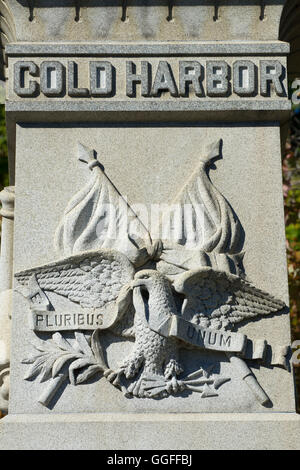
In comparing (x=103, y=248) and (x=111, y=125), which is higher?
(x=111, y=125)

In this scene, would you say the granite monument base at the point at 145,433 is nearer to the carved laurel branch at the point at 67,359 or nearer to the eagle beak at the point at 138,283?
the carved laurel branch at the point at 67,359

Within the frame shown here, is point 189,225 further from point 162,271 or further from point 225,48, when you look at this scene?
point 225,48

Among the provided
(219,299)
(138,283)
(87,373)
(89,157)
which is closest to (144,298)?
(138,283)

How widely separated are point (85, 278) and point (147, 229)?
611mm

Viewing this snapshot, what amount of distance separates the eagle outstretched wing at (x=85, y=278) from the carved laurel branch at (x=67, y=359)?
0.91ft

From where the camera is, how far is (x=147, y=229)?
23.2 feet

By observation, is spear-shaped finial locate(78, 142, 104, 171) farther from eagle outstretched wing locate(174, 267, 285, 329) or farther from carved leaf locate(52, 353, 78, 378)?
carved leaf locate(52, 353, 78, 378)

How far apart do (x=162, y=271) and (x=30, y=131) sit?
1.56 m

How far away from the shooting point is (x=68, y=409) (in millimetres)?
6703

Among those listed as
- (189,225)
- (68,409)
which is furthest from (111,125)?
(68,409)

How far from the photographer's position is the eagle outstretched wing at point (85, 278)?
688 centimetres

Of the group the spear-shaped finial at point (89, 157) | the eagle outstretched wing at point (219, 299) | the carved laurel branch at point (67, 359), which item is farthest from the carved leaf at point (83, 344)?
the spear-shaped finial at point (89, 157)

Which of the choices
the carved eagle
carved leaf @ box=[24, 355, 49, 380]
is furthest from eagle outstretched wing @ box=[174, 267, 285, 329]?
carved leaf @ box=[24, 355, 49, 380]

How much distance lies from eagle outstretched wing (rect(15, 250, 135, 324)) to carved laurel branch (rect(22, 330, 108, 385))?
0.28m
